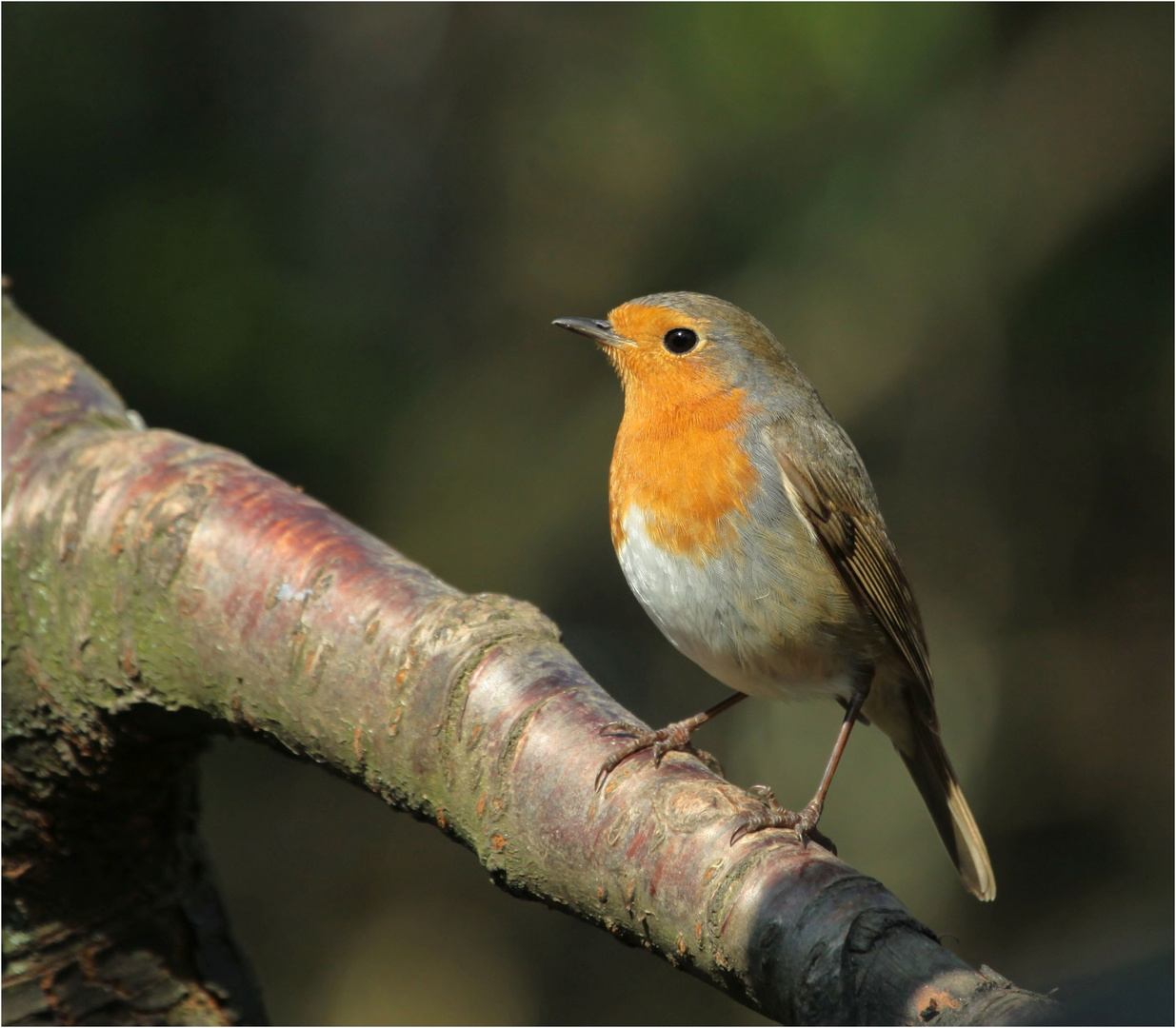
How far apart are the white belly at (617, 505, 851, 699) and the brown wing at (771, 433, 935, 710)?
20 centimetres

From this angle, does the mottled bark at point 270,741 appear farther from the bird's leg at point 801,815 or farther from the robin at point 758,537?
the robin at point 758,537

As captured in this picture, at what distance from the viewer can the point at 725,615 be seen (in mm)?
2707

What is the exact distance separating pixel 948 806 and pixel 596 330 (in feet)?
5.31

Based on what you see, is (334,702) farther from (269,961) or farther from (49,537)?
(269,961)

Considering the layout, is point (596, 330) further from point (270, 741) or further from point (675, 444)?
point (270, 741)

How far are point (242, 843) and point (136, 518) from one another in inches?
185

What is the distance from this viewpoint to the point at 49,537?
8.33 feet

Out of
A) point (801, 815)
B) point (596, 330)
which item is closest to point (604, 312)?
point (596, 330)

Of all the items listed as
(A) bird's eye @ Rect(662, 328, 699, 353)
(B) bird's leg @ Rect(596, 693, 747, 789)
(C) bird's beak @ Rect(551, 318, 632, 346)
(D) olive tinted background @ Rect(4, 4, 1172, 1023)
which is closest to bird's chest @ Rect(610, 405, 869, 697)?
(A) bird's eye @ Rect(662, 328, 699, 353)

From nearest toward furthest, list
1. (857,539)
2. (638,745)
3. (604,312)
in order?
(638,745)
(857,539)
(604,312)

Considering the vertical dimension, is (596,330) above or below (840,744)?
above

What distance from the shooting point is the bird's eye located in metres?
3.12

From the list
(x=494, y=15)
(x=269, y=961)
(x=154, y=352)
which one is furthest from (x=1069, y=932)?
(x=494, y=15)

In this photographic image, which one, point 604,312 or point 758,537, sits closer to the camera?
point 758,537
